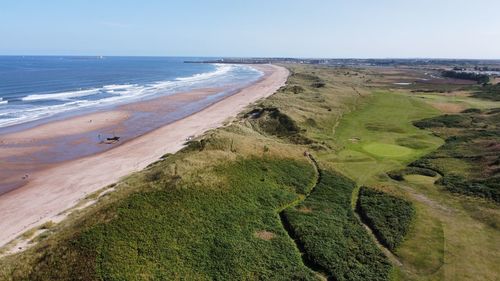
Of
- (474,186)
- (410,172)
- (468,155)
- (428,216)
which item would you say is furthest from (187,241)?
(468,155)

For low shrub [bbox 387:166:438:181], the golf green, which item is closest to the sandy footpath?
the golf green

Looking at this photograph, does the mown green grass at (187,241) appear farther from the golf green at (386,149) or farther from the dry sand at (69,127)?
the dry sand at (69,127)

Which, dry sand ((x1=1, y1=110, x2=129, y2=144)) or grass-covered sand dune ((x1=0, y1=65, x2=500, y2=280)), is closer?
grass-covered sand dune ((x1=0, y1=65, x2=500, y2=280))

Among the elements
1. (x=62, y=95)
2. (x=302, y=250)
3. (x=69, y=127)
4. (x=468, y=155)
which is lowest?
(x=62, y=95)

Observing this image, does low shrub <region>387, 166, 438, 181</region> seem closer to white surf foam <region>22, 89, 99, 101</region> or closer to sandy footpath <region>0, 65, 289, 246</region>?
sandy footpath <region>0, 65, 289, 246</region>

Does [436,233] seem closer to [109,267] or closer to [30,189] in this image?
[109,267]

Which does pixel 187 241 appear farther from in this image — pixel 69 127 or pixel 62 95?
pixel 62 95

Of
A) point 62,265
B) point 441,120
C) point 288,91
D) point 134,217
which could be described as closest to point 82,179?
point 134,217
